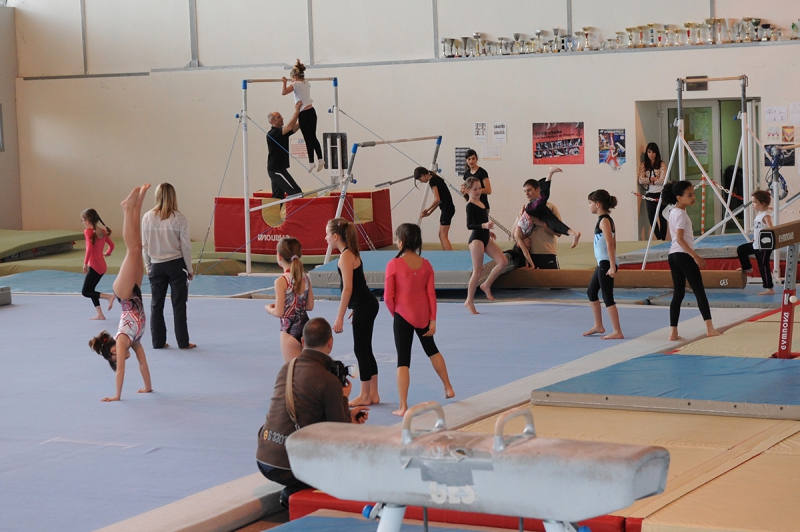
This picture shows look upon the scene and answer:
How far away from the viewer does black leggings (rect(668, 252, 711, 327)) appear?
907 centimetres

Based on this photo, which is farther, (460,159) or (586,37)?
(460,159)

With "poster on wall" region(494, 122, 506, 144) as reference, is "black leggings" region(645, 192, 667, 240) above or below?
below

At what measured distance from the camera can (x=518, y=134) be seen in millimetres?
17984

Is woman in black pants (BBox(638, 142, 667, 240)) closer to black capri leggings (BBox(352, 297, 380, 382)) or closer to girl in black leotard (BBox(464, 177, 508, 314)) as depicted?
girl in black leotard (BBox(464, 177, 508, 314))

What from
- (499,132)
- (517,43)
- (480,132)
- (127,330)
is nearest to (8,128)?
(480,132)

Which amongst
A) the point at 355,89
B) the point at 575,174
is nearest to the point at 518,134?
the point at 575,174

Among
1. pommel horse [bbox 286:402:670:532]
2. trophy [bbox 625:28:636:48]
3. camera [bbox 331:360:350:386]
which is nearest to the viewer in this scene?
pommel horse [bbox 286:402:670:532]

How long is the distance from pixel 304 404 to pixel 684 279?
5.09 m

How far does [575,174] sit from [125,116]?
9198 millimetres

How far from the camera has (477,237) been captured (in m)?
11.3

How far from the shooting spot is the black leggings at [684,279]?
9070mm

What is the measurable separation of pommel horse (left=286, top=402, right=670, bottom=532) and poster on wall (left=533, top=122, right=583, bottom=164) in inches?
597

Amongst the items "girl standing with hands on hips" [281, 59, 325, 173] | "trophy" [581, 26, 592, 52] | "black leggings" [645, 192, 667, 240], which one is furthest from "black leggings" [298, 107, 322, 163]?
"black leggings" [645, 192, 667, 240]

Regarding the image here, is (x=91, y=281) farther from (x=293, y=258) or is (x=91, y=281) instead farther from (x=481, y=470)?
(x=481, y=470)
